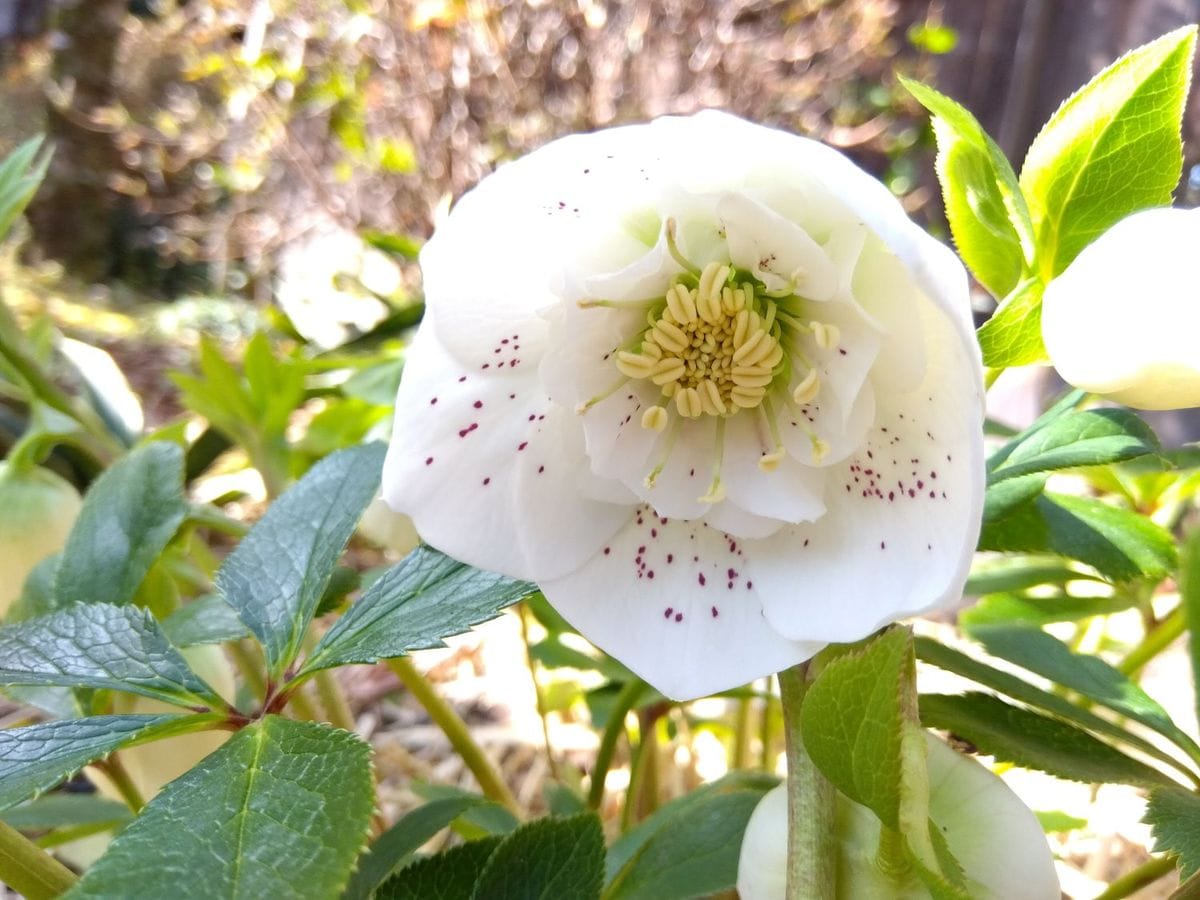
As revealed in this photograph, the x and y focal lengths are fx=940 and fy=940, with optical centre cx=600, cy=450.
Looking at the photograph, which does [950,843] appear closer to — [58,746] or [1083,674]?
[1083,674]

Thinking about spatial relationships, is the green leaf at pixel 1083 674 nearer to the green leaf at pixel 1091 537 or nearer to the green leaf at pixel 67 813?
the green leaf at pixel 1091 537

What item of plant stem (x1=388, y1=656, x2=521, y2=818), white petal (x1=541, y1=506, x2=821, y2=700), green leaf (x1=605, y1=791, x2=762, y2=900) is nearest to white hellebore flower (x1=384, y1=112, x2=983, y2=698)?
white petal (x1=541, y1=506, x2=821, y2=700)

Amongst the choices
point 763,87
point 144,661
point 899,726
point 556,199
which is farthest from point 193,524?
point 763,87

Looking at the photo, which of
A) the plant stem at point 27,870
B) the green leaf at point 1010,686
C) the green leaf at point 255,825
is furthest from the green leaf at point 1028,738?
the plant stem at point 27,870

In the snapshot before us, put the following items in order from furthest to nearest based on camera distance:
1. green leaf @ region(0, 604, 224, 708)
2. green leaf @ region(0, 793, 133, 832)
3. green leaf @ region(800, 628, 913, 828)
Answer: green leaf @ region(0, 793, 133, 832), green leaf @ region(0, 604, 224, 708), green leaf @ region(800, 628, 913, 828)

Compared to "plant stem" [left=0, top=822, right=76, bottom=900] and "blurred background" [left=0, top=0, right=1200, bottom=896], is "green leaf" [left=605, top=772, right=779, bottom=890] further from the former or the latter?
"plant stem" [left=0, top=822, right=76, bottom=900]
